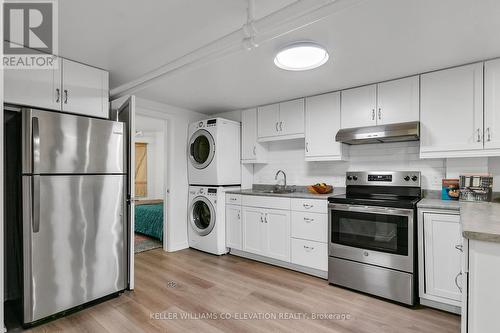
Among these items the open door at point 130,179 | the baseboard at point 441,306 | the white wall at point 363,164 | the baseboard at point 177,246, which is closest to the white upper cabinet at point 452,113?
the white wall at point 363,164

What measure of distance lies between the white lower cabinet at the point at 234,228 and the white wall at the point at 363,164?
69 centimetres

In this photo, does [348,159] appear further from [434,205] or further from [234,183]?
[234,183]

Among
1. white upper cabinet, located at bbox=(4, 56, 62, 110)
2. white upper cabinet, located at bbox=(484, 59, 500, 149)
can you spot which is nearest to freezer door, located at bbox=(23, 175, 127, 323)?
white upper cabinet, located at bbox=(4, 56, 62, 110)

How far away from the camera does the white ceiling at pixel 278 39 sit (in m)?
1.69

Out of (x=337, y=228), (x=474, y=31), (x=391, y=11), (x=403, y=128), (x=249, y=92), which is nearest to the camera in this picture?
(x=391, y=11)

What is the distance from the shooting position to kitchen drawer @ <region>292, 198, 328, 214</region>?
3.01 m

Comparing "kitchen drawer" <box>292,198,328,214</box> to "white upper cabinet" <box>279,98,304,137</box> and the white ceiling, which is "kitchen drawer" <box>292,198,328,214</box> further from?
the white ceiling

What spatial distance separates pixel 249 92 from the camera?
3.37 meters

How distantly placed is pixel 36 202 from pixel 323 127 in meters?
2.97

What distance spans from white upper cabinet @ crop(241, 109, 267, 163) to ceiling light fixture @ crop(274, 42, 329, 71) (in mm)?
1778

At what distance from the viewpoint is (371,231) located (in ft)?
8.73

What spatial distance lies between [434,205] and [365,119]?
45.1 inches

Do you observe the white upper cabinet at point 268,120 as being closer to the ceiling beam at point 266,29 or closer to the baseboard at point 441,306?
the ceiling beam at point 266,29

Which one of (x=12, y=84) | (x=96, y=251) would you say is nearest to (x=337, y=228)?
(x=96, y=251)
